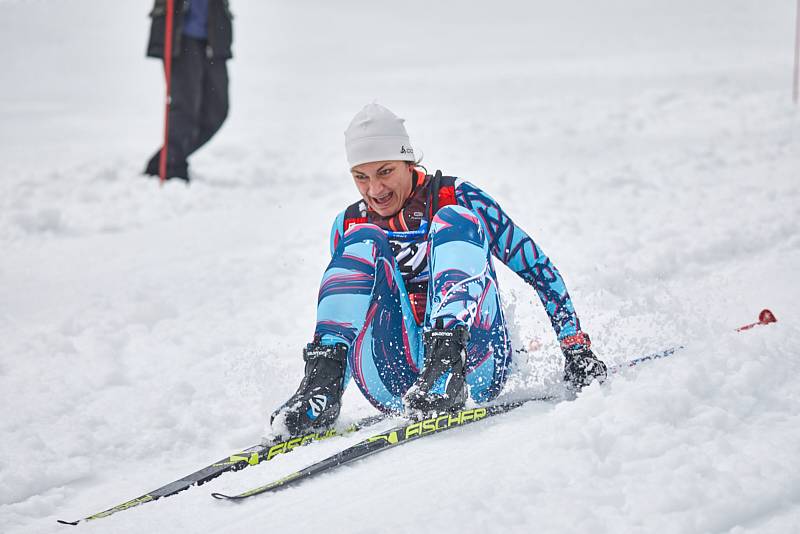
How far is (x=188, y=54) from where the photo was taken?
8211mm

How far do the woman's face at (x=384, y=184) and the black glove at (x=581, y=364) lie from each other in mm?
759

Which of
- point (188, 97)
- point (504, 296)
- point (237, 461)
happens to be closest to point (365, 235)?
point (237, 461)

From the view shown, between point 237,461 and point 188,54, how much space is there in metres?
6.41

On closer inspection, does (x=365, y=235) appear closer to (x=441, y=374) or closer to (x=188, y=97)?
(x=441, y=374)

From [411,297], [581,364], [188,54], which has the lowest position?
[581,364]

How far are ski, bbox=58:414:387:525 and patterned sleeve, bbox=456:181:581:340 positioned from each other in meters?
0.72

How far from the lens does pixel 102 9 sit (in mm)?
22703

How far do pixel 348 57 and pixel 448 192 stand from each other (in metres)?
21.7

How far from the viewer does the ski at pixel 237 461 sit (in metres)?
2.37

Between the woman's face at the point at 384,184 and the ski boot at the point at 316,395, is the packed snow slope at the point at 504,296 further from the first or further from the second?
the woman's face at the point at 384,184

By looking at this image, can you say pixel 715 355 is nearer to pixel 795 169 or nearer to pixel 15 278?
pixel 15 278

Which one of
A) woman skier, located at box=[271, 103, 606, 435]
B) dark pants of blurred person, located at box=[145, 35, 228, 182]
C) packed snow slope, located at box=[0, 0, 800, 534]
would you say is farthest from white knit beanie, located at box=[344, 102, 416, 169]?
dark pants of blurred person, located at box=[145, 35, 228, 182]

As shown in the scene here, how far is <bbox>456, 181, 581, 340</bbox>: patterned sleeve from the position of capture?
9.96ft

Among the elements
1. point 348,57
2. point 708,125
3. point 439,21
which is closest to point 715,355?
point 708,125
